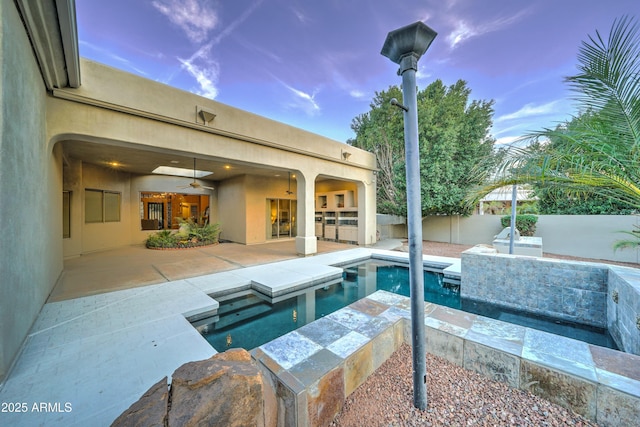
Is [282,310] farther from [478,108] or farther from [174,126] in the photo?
[478,108]

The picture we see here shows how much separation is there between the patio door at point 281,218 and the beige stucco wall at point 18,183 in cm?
869

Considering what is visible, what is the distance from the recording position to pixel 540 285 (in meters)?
4.05

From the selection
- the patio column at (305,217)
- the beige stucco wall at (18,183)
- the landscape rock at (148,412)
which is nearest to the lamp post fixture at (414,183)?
the landscape rock at (148,412)

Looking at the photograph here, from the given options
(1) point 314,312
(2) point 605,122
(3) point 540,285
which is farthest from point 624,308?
(1) point 314,312

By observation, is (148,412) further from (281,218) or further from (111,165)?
(281,218)

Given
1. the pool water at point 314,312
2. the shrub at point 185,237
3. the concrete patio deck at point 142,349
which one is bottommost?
the pool water at point 314,312

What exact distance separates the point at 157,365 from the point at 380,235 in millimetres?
11585

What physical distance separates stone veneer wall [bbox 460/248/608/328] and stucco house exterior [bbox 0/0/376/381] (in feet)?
16.1

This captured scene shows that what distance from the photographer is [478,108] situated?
10.9m

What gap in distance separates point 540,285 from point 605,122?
264cm

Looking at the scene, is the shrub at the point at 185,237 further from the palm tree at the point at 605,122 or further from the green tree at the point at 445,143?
the palm tree at the point at 605,122

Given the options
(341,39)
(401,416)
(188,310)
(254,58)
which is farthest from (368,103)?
(401,416)

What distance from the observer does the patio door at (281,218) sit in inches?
476

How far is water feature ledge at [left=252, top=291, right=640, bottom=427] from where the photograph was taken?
159 cm
